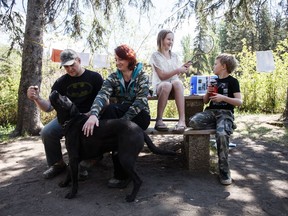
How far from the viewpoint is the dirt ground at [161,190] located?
8.31ft

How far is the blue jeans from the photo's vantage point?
131 inches

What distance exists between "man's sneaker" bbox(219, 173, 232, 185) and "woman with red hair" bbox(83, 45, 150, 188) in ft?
3.11

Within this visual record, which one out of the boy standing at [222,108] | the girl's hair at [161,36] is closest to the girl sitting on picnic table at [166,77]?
the girl's hair at [161,36]

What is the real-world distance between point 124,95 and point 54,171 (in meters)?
1.17

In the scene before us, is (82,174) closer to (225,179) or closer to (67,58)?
(67,58)

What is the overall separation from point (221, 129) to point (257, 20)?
4131 millimetres

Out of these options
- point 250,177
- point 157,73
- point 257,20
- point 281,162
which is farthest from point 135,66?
point 257,20

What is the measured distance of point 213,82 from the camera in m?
3.34

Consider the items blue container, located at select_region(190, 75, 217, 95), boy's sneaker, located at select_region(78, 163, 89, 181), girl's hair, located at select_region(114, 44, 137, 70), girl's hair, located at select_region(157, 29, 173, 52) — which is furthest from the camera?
blue container, located at select_region(190, 75, 217, 95)

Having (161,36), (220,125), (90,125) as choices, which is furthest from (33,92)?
(220,125)

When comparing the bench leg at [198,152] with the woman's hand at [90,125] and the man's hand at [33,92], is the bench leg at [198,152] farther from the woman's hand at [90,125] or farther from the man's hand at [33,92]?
the man's hand at [33,92]

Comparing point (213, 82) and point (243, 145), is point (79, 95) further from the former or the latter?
point (243, 145)

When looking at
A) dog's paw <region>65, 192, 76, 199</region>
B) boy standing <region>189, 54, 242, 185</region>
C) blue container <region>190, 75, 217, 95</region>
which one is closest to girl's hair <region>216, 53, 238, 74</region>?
boy standing <region>189, 54, 242, 185</region>

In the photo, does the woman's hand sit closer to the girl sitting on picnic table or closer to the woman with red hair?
the woman with red hair
